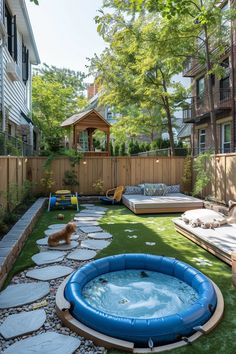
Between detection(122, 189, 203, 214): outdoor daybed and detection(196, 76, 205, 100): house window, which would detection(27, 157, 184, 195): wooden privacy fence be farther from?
detection(196, 76, 205, 100): house window

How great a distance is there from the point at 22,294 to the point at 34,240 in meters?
2.32

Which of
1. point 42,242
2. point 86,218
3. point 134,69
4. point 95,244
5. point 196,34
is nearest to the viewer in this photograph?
point 95,244

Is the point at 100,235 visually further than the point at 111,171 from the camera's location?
No

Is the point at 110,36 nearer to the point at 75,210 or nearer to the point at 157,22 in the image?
the point at 157,22

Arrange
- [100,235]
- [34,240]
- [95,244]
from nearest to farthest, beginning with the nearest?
1. [95,244]
2. [34,240]
3. [100,235]

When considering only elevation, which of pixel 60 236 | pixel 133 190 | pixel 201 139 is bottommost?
pixel 60 236

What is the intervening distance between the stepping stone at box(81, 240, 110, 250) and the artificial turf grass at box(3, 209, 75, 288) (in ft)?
2.83

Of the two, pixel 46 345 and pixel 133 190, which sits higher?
pixel 133 190

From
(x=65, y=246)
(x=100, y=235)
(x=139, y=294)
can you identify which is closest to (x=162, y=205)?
(x=100, y=235)

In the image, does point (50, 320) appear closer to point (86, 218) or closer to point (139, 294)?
point (139, 294)

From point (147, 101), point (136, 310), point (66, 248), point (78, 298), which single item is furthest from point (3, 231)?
point (147, 101)

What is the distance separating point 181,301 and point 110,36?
12.5 meters

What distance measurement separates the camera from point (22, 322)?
2.72m

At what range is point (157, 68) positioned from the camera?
13.4m
